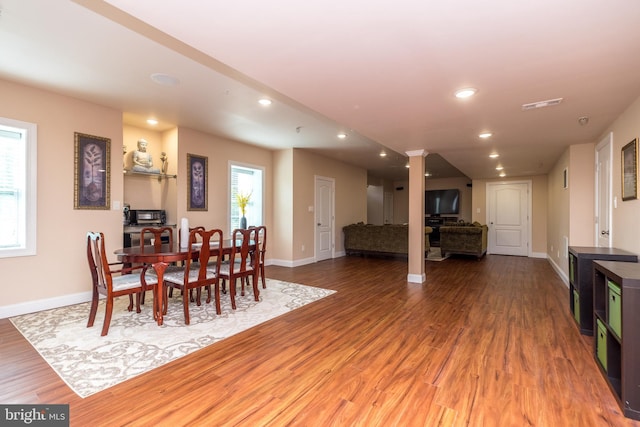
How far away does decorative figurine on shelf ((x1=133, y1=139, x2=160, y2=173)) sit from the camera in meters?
4.68

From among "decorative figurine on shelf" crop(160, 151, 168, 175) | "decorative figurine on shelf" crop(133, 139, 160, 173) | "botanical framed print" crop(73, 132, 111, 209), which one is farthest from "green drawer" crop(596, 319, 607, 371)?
"decorative figurine on shelf" crop(160, 151, 168, 175)

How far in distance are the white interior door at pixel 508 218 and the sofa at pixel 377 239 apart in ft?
7.85

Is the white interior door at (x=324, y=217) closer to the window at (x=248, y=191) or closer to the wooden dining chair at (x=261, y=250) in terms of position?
the window at (x=248, y=191)

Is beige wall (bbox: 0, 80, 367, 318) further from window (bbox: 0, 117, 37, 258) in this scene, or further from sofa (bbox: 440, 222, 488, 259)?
sofa (bbox: 440, 222, 488, 259)

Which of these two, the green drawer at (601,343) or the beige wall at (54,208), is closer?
the green drawer at (601,343)

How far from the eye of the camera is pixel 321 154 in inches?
282

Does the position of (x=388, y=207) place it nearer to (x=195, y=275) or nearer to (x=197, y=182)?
(x=197, y=182)

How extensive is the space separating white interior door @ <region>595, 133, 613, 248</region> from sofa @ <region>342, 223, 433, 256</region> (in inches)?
133

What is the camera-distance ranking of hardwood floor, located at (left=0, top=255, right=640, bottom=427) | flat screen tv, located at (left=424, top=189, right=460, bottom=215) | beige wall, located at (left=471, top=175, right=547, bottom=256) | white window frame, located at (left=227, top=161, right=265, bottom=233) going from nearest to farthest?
hardwood floor, located at (left=0, top=255, right=640, bottom=427) < white window frame, located at (left=227, top=161, right=265, bottom=233) < beige wall, located at (left=471, top=175, right=547, bottom=256) < flat screen tv, located at (left=424, top=189, right=460, bottom=215)

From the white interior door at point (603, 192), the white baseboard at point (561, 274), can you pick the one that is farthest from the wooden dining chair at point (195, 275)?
the white baseboard at point (561, 274)

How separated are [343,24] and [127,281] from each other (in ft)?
9.61

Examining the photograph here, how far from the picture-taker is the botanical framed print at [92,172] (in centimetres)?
379

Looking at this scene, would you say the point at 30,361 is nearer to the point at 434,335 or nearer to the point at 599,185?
the point at 434,335

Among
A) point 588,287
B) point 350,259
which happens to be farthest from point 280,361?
point 350,259
